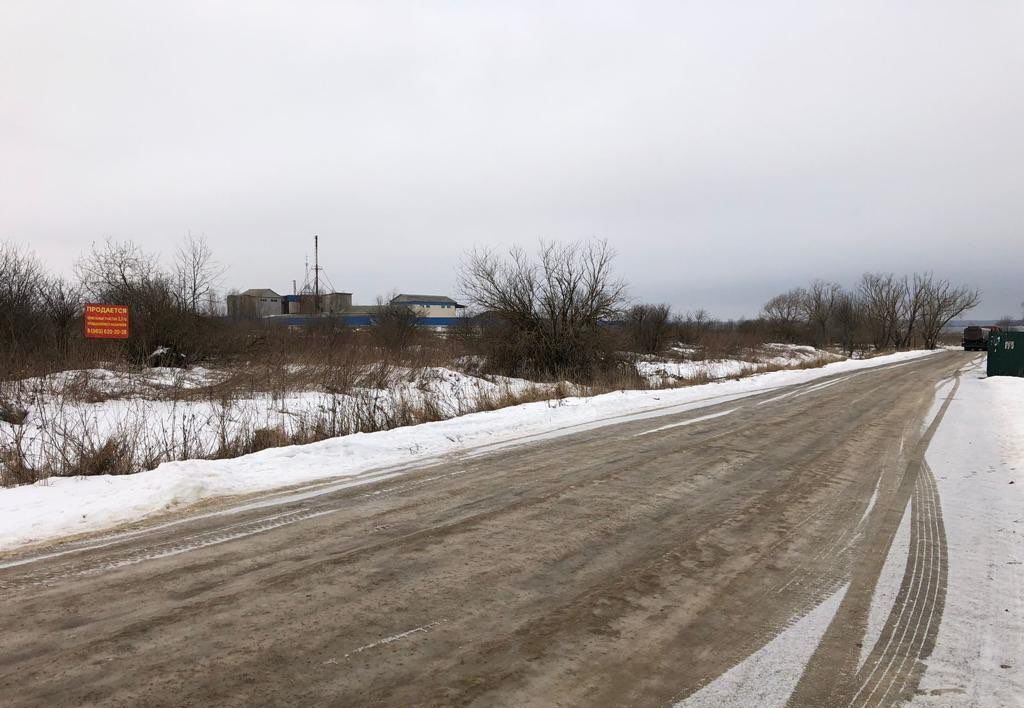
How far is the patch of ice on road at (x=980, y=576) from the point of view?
2.97 meters

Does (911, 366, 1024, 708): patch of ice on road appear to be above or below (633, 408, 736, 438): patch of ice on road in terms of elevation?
below

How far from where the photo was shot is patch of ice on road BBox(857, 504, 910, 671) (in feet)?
11.2

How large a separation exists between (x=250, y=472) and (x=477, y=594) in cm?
457

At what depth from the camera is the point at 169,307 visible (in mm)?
22703

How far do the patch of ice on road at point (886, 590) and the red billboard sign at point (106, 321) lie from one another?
22083mm

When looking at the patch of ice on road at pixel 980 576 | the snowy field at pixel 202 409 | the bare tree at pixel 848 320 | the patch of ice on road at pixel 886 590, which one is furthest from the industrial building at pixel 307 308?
the bare tree at pixel 848 320

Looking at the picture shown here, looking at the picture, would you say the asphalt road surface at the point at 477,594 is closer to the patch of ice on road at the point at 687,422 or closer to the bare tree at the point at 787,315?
the patch of ice on road at the point at 687,422

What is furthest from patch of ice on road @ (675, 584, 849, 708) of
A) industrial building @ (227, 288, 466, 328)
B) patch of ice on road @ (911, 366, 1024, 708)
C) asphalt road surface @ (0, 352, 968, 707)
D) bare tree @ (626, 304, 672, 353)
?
bare tree @ (626, 304, 672, 353)

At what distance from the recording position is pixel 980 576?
4.32 m

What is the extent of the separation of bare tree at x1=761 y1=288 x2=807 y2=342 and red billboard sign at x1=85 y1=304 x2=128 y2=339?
235ft

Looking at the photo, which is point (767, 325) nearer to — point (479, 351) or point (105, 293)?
point (479, 351)

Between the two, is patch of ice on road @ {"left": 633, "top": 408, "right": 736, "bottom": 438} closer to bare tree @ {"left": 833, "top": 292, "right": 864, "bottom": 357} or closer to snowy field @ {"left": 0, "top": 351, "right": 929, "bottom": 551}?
snowy field @ {"left": 0, "top": 351, "right": 929, "bottom": 551}

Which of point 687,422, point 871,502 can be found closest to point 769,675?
point 871,502

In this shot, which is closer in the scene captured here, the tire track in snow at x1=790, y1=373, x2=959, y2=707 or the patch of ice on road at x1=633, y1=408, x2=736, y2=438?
the tire track in snow at x1=790, y1=373, x2=959, y2=707
